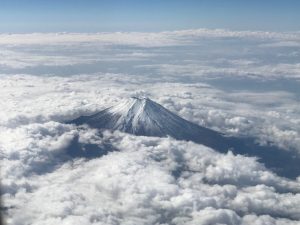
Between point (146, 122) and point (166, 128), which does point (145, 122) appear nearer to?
point (146, 122)

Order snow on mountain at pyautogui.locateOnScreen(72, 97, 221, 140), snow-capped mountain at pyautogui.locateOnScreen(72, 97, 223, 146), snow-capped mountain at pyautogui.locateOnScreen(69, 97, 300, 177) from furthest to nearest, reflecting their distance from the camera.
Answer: snow-capped mountain at pyautogui.locateOnScreen(72, 97, 223, 146), snow on mountain at pyautogui.locateOnScreen(72, 97, 221, 140), snow-capped mountain at pyautogui.locateOnScreen(69, 97, 300, 177)

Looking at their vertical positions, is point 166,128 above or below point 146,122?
below

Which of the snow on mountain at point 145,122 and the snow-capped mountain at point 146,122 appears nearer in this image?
the snow on mountain at point 145,122

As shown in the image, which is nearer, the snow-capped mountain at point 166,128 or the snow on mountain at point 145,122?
the snow-capped mountain at point 166,128

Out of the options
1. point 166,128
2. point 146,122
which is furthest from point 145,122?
point 166,128

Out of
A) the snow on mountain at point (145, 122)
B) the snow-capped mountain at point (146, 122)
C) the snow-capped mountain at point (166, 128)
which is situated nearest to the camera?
the snow-capped mountain at point (166, 128)

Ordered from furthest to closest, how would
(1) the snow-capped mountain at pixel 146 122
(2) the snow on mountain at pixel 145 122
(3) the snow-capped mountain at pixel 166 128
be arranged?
(1) the snow-capped mountain at pixel 146 122, (2) the snow on mountain at pixel 145 122, (3) the snow-capped mountain at pixel 166 128

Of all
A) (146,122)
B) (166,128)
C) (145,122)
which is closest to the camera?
(166,128)

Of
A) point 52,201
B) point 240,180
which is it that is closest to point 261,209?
point 240,180
